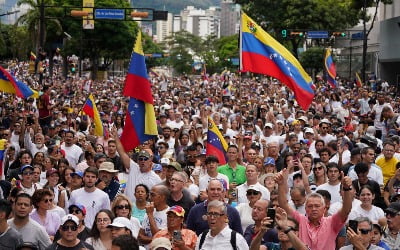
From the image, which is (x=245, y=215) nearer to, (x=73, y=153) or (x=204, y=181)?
(x=204, y=181)

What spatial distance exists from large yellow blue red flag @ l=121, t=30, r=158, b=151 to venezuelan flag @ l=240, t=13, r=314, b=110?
5.18 ft

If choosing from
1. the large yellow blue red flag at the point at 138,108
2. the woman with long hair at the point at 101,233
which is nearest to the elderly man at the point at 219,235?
the woman with long hair at the point at 101,233

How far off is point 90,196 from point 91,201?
3.3 inches

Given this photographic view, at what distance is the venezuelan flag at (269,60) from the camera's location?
1380 centimetres

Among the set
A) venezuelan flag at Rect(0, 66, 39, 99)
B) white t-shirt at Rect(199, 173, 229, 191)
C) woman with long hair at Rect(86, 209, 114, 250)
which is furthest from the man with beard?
venezuelan flag at Rect(0, 66, 39, 99)

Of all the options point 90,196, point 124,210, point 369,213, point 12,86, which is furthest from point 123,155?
point 12,86

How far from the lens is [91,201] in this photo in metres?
10.2

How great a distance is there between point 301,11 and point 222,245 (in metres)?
58.2

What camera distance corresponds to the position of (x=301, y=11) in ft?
212

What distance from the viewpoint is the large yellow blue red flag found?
512 inches

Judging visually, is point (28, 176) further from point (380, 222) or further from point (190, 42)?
point (190, 42)

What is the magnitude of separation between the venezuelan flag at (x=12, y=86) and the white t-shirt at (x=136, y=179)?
8.95 meters

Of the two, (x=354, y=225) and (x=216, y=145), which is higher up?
(x=354, y=225)

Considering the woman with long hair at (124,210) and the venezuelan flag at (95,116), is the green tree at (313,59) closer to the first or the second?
the venezuelan flag at (95,116)
